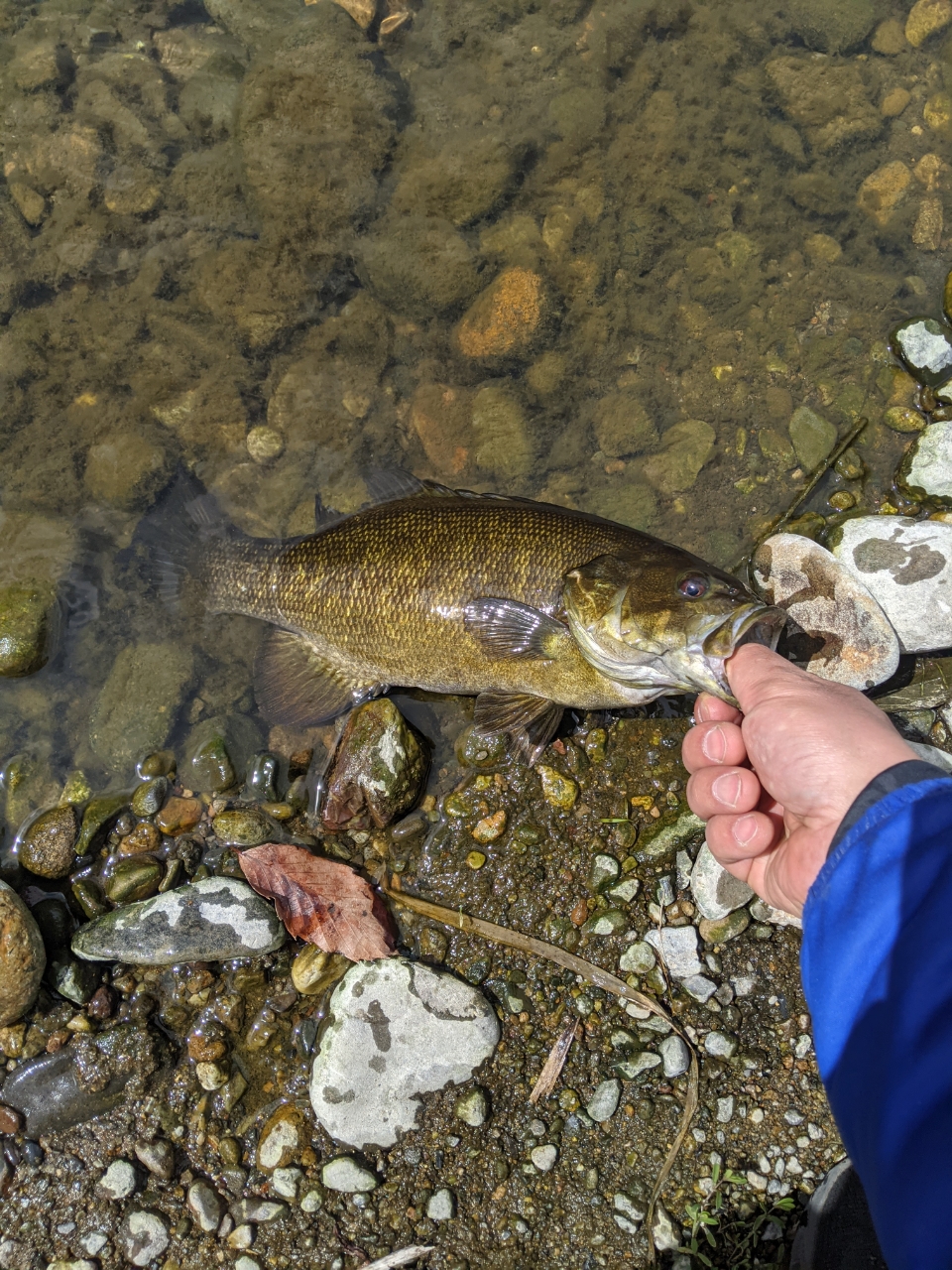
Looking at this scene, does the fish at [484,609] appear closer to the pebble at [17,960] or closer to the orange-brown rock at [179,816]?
the orange-brown rock at [179,816]

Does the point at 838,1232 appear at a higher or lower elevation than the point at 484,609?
lower

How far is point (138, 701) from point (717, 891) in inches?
136

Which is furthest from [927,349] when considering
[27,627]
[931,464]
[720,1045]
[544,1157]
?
[27,627]

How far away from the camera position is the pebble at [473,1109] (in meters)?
3.43

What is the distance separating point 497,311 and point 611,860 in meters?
3.61

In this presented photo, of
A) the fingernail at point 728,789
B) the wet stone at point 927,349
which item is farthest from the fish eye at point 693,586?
the wet stone at point 927,349

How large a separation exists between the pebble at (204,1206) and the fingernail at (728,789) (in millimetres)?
2928

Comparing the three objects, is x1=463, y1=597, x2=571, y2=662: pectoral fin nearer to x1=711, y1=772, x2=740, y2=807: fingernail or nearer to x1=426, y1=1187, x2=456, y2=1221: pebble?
x1=711, y1=772, x2=740, y2=807: fingernail

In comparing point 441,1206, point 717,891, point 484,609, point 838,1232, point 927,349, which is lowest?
point 441,1206

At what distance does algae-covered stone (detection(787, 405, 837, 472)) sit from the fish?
1.66 m

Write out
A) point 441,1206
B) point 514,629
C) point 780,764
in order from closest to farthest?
point 780,764, point 441,1206, point 514,629

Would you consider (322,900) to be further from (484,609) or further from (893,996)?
(893,996)

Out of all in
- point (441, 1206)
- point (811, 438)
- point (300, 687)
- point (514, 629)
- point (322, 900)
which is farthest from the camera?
point (811, 438)

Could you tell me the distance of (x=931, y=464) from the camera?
459cm
